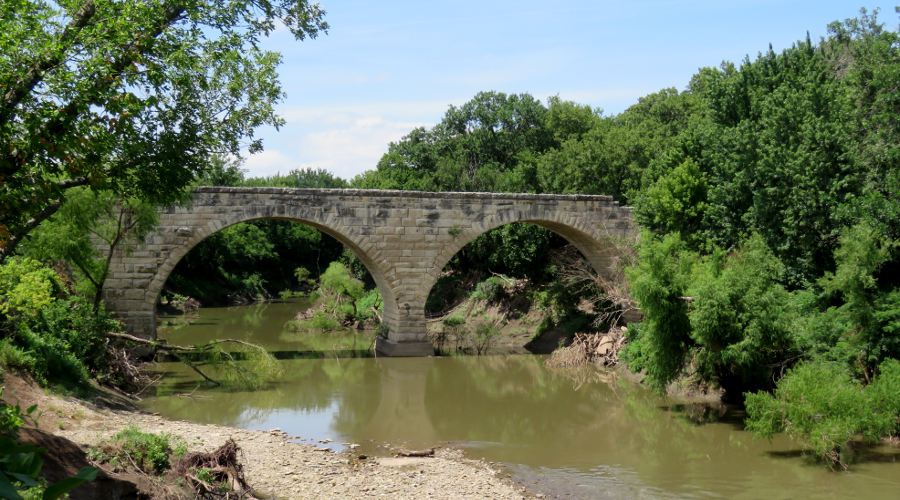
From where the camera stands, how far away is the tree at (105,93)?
21.4 ft

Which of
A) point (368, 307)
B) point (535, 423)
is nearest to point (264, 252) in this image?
point (368, 307)

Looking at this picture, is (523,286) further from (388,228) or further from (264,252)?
(264,252)

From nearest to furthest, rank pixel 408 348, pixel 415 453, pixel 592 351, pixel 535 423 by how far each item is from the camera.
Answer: pixel 415 453
pixel 535 423
pixel 592 351
pixel 408 348

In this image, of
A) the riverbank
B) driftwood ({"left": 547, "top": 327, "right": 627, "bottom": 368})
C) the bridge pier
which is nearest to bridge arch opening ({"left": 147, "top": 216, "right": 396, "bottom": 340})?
the bridge pier

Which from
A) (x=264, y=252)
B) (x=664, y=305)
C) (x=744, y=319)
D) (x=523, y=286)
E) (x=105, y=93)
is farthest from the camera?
(x=264, y=252)

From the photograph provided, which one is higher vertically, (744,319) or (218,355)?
(744,319)

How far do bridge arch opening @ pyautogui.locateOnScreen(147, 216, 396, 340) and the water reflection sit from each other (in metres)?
2.06

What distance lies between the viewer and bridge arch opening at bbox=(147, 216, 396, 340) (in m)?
18.4

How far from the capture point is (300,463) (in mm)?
10547

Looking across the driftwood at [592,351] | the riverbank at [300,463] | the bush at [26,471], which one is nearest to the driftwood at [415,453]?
the riverbank at [300,463]

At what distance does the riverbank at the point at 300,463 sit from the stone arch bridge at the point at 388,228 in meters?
6.48

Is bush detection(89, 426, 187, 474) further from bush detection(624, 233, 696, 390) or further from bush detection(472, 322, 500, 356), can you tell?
bush detection(472, 322, 500, 356)

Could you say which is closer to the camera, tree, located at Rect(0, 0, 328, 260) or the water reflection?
tree, located at Rect(0, 0, 328, 260)

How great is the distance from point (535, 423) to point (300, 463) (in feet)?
16.1
